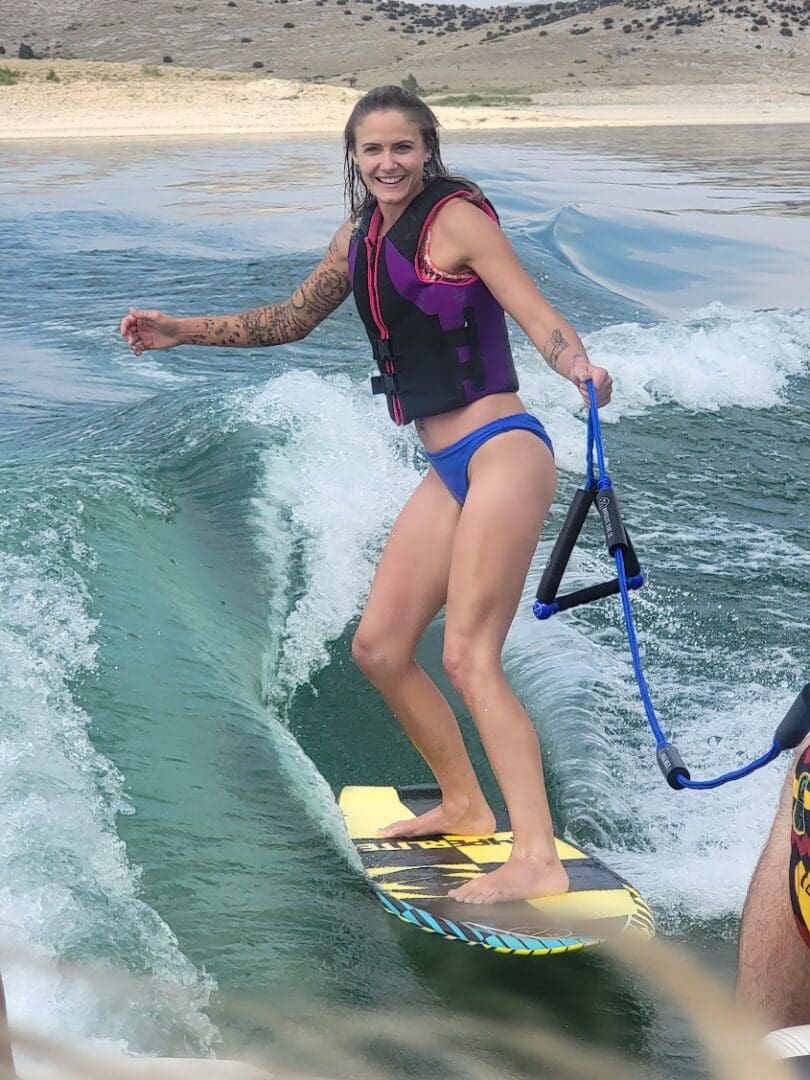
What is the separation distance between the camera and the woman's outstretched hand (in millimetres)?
3658

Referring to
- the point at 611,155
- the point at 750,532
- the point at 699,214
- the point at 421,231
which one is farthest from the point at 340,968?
the point at 611,155

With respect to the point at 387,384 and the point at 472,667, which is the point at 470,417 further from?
the point at 472,667

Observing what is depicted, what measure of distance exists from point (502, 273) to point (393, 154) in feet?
1.34

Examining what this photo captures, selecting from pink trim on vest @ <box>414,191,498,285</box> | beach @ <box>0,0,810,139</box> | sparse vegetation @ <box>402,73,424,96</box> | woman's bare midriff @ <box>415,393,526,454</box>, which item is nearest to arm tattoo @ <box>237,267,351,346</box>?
pink trim on vest @ <box>414,191,498,285</box>

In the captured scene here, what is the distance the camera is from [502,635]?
3340 millimetres

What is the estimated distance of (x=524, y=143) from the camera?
103 feet

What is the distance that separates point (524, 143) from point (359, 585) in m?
27.3

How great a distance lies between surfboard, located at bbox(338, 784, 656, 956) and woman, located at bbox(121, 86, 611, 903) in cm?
7

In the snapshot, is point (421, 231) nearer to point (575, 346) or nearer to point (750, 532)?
point (575, 346)

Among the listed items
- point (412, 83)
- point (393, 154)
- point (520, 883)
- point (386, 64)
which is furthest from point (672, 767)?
point (386, 64)

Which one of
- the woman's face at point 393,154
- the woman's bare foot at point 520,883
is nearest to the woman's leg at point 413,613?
the woman's bare foot at point 520,883

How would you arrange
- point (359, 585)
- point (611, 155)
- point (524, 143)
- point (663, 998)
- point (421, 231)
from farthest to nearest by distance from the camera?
point (524, 143), point (611, 155), point (359, 585), point (421, 231), point (663, 998)

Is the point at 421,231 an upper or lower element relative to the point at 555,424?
upper

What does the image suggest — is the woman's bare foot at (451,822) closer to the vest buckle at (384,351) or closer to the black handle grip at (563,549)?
the black handle grip at (563,549)
